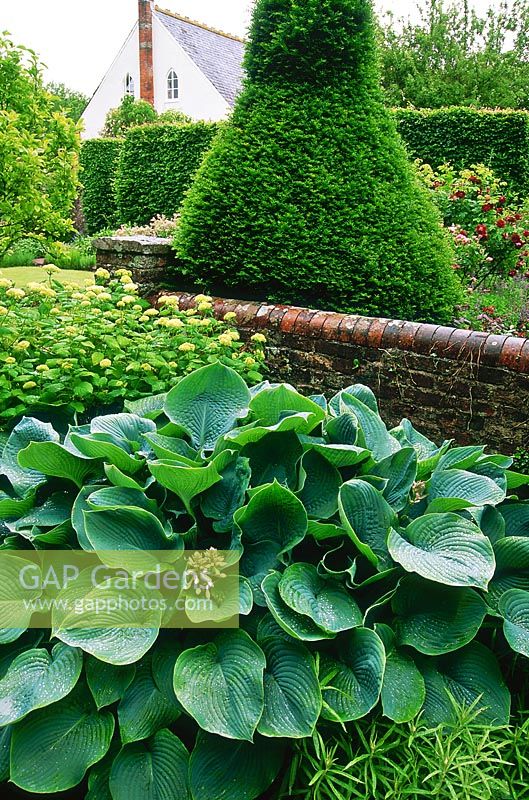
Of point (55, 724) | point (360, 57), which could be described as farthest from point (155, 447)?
point (360, 57)

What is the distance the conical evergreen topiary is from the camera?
4086 mm

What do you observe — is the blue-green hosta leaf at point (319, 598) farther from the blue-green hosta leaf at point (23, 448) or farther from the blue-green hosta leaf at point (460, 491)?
the blue-green hosta leaf at point (23, 448)

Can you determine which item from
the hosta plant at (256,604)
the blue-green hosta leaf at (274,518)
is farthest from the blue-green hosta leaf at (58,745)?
the blue-green hosta leaf at (274,518)

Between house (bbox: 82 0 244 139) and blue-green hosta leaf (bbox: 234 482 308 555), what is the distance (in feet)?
71.5

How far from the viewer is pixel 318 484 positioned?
6.69 ft

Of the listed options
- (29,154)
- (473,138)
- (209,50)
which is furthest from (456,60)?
(29,154)

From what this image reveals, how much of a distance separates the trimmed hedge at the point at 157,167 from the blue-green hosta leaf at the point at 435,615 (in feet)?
35.0

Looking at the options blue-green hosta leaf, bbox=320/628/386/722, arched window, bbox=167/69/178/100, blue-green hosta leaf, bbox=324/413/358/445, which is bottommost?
blue-green hosta leaf, bbox=320/628/386/722

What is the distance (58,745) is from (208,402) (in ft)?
3.52

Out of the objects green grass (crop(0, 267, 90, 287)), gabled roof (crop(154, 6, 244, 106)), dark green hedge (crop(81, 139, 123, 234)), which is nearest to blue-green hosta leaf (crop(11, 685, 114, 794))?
green grass (crop(0, 267, 90, 287))

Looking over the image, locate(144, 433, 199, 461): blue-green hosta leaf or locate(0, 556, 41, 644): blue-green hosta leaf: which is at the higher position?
locate(144, 433, 199, 461): blue-green hosta leaf

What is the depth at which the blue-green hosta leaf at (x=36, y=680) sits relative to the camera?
5.25 feet

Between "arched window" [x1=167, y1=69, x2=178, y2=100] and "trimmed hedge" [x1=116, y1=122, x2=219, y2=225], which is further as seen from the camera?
"arched window" [x1=167, y1=69, x2=178, y2=100]

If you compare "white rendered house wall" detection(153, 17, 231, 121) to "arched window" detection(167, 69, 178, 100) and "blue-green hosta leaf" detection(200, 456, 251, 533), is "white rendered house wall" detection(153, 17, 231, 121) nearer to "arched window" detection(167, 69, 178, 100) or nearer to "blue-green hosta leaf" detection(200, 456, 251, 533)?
"arched window" detection(167, 69, 178, 100)
